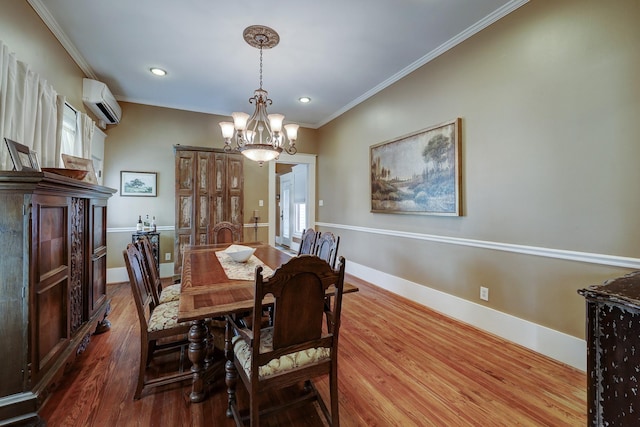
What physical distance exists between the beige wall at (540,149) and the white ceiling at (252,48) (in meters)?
0.37

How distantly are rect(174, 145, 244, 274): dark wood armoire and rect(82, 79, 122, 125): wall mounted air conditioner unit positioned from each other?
0.90 metres

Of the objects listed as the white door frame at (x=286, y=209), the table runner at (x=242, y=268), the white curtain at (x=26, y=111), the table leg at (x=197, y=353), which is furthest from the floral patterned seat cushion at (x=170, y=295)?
the white door frame at (x=286, y=209)

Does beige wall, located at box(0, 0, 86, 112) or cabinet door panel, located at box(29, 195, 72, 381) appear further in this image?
beige wall, located at box(0, 0, 86, 112)

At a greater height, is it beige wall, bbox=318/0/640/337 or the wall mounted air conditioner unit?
the wall mounted air conditioner unit

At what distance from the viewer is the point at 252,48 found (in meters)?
2.84

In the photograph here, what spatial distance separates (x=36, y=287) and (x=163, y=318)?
65 centimetres

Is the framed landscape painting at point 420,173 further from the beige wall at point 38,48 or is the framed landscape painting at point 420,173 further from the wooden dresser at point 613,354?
the beige wall at point 38,48

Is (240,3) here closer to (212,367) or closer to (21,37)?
(21,37)

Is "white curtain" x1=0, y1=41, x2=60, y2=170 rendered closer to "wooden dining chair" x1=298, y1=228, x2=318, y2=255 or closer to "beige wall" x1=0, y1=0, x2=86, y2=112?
"beige wall" x1=0, y1=0, x2=86, y2=112

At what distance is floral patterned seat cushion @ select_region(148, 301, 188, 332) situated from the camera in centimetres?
170

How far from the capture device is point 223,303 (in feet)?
4.59

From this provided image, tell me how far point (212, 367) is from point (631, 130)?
308 centimetres

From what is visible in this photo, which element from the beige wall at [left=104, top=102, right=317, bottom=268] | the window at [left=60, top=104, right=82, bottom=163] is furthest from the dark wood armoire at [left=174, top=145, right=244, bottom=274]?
the window at [left=60, top=104, right=82, bottom=163]

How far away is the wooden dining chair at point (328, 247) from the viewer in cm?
222
